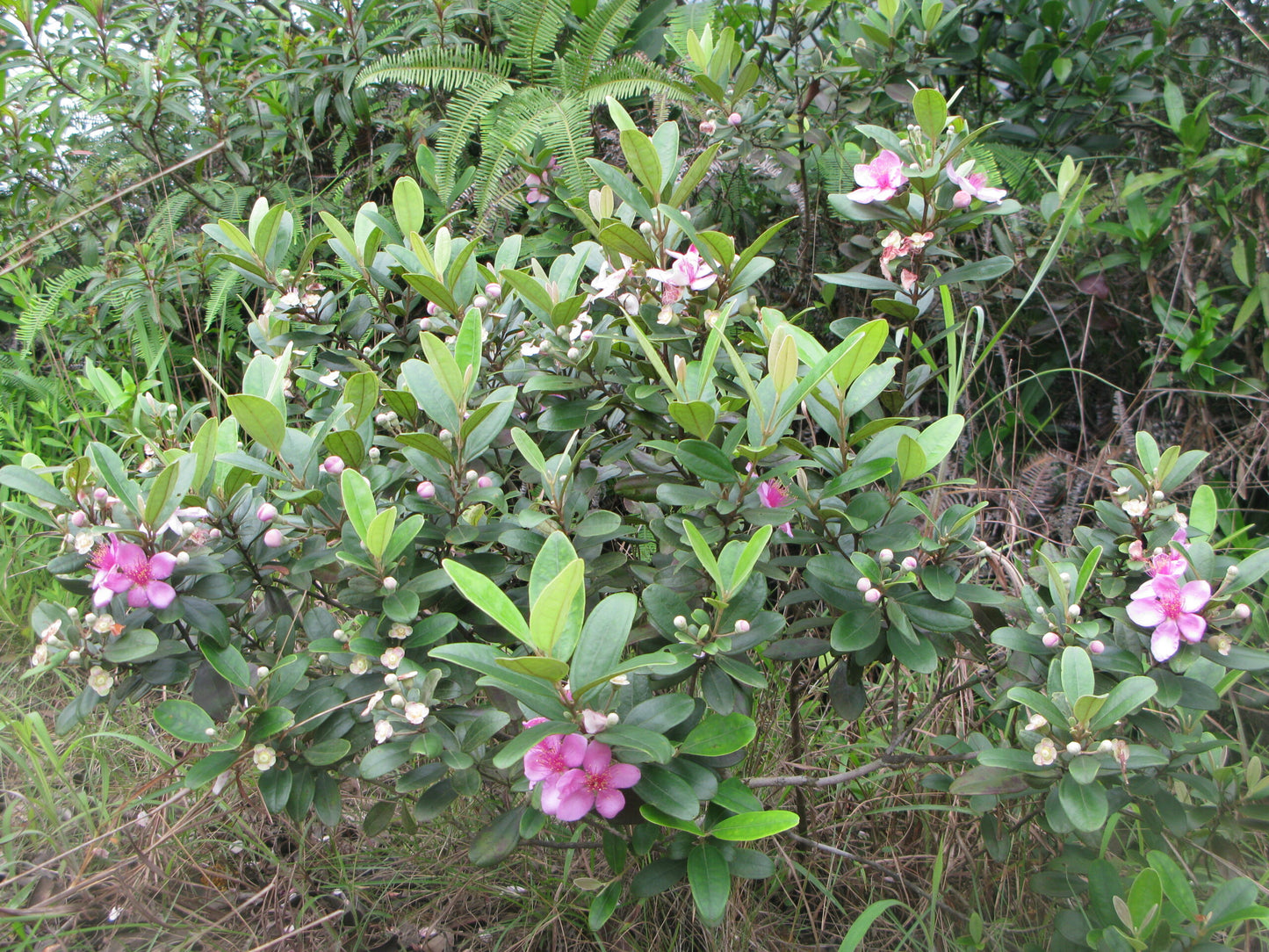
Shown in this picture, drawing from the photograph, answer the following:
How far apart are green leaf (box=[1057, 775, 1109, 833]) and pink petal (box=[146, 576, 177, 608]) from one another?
4.00 feet

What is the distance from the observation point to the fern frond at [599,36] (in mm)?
3221

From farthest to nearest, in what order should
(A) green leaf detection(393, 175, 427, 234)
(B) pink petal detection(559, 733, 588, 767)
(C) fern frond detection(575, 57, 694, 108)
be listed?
(C) fern frond detection(575, 57, 694, 108) → (A) green leaf detection(393, 175, 427, 234) → (B) pink petal detection(559, 733, 588, 767)

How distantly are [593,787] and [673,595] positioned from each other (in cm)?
28

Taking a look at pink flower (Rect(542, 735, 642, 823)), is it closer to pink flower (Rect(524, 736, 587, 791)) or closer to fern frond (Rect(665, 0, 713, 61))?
pink flower (Rect(524, 736, 587, 791))

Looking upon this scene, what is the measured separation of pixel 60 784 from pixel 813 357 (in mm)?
1987

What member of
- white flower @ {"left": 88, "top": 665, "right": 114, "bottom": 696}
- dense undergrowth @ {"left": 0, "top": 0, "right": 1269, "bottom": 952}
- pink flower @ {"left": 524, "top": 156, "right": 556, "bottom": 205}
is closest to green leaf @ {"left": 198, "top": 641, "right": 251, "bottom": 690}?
dense undergrowth @ {"left": 0, "top": 0, "right": 1269, "bottom": 952}

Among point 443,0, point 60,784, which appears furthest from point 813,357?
point 443,0

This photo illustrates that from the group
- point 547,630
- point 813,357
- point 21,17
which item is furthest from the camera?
point 21,17

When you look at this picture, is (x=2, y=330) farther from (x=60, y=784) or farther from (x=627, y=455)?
(x=627, y=455)

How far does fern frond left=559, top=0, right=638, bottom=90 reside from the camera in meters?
3.22

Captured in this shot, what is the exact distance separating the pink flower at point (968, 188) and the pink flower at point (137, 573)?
4.27 feet

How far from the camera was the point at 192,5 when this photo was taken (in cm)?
322

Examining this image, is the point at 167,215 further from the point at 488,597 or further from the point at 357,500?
the point at 488,597

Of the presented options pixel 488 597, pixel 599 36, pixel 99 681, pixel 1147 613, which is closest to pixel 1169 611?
pixel 1147 613
